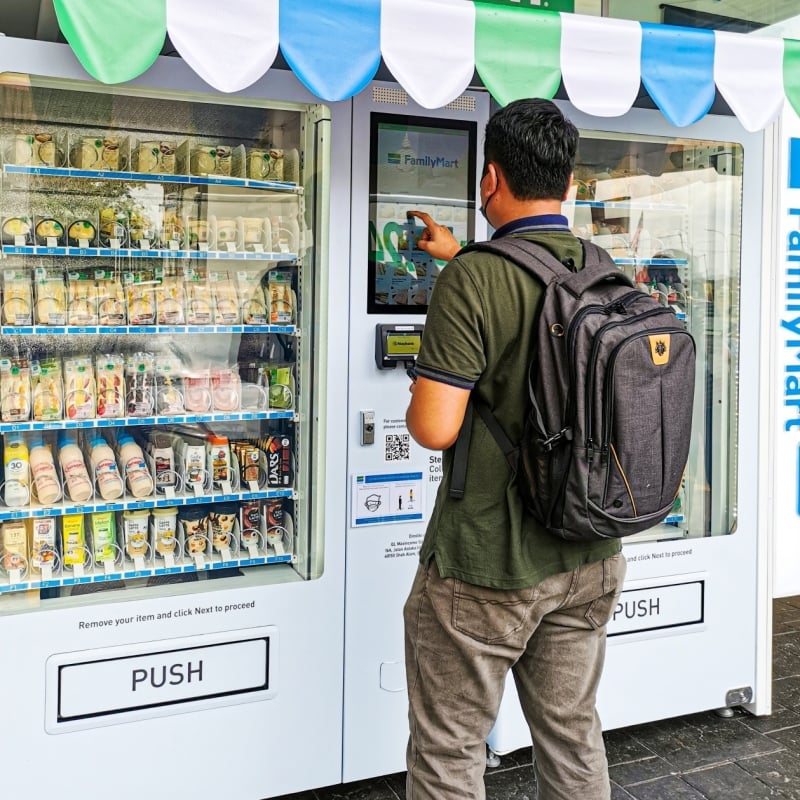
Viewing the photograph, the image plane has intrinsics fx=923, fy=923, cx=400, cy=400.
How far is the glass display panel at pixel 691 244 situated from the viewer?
348cm

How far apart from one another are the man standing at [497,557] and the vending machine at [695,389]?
3.17 ft

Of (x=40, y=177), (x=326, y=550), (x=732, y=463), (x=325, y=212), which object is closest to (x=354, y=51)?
(x=325, y=212)

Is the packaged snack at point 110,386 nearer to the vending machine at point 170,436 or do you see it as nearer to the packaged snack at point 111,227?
the vending machine at point 170,436

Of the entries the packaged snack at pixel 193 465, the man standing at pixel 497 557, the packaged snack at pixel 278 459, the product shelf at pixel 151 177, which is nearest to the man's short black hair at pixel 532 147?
the man standing at pixel 497 557

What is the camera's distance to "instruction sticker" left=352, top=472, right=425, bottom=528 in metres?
2.91

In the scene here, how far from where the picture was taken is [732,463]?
11.5ft

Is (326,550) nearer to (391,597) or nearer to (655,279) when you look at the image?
(391,597)

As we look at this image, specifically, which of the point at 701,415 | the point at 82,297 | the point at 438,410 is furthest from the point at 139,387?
the point at 701,415

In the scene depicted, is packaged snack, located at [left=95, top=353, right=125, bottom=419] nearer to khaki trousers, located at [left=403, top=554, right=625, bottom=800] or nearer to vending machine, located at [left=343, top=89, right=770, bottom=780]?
vending machine, located at [left=343, top=89, right=770, bottom=780]

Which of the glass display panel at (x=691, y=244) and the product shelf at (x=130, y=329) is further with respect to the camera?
the glass display panel at (x=691, y=244)

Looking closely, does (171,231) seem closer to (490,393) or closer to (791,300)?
(490,393)

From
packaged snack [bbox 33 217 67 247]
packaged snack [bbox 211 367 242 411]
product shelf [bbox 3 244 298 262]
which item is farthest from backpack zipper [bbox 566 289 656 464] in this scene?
packaged snack [bbox 33 217 67 247]

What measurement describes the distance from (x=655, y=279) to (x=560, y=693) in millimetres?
2074

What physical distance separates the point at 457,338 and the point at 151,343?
1436 millimetres
